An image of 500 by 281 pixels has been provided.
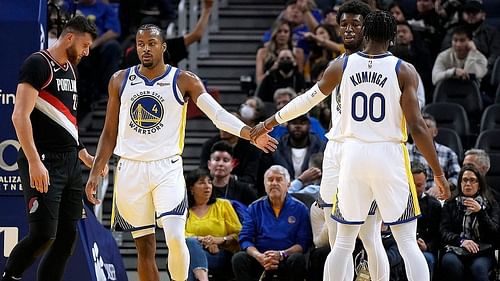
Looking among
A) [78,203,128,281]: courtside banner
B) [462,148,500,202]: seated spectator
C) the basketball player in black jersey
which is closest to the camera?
the basketball player in black jersey

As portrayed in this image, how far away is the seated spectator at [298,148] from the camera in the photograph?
1156 cm

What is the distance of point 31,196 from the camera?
26.1 feet

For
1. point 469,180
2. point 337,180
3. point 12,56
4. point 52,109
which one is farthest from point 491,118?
point 52,109

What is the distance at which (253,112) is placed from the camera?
1200 centimetres

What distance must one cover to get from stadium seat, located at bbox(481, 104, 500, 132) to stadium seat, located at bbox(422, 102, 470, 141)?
0.81 ft

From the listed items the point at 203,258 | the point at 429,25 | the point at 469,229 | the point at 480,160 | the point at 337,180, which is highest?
the point at 429,25

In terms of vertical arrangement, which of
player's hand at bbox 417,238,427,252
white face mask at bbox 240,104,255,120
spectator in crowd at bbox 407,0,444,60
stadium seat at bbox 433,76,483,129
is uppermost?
spectator in crowd at bbox 407,0,444,60

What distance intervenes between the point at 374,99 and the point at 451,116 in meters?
5.17

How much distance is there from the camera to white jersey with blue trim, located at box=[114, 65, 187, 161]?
7.92 m

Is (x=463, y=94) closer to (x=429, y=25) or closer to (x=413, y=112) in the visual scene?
(x=429, y=25)

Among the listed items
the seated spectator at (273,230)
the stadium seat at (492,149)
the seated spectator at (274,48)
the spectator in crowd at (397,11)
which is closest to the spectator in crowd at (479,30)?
the spectator in crowd at (397,11)

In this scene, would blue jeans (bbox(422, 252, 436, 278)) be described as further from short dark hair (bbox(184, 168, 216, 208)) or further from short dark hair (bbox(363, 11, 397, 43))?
short dark hair (bbox(363, 11, 397, 43))

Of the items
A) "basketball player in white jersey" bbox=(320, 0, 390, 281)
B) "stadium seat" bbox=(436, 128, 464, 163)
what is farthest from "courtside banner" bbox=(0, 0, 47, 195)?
"stadium seat" bbox=(436, 128, 464, 163)

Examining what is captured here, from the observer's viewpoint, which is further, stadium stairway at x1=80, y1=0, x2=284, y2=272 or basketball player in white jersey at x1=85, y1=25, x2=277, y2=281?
stadium stairway at x1=80, y1=0, x2=284, y2=272
